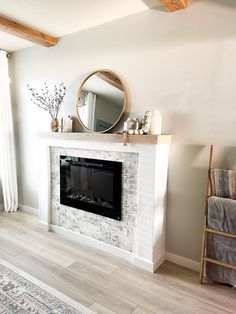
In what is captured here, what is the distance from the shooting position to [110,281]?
6.55 feet

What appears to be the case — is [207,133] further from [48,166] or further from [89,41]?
[48,166]

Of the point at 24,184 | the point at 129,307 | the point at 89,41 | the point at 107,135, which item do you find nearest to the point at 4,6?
the point at 89,41

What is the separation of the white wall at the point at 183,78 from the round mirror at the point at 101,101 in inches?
4.4

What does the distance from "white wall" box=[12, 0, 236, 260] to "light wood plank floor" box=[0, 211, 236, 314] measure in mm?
351

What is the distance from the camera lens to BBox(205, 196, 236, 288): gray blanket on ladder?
72.7 inches

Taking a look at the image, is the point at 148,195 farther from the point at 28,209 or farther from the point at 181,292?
the point at 28,209

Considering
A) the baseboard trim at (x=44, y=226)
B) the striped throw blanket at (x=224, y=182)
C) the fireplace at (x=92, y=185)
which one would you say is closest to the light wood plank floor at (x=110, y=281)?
the baseboard trim at (x=44, y=226)

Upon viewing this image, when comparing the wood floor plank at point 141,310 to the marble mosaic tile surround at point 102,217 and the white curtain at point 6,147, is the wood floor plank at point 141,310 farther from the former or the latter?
the white curtain at point 6,147

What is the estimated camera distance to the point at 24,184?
3.67 meters

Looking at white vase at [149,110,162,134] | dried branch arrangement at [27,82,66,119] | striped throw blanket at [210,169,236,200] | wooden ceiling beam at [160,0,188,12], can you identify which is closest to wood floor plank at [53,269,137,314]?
striped throw blanket at [210,169,236,200]

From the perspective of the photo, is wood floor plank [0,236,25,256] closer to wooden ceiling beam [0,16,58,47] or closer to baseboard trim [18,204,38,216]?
baseboard trim [18,204,38,216]

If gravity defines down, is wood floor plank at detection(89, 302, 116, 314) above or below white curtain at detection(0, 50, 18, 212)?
below

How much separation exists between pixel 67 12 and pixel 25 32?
63 centimetres

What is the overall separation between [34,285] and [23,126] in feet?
7.76
